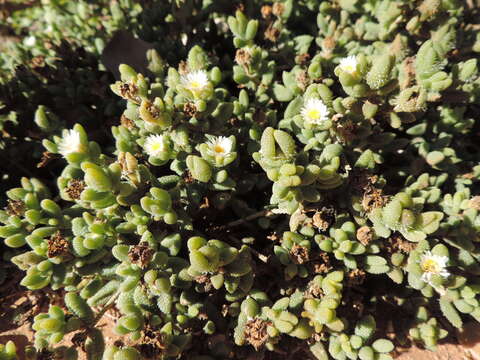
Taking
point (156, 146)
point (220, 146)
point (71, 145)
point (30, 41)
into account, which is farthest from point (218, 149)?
point (30, 41)

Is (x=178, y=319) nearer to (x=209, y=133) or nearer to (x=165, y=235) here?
(x=165, y=235)

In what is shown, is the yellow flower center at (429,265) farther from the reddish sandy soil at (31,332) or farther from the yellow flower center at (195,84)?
the yellow flower center at (195,84)

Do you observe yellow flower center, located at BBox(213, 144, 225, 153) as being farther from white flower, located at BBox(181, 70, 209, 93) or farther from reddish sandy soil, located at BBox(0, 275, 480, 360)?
reddish sandy soil, located at BBox(0, 275, 480, 360)

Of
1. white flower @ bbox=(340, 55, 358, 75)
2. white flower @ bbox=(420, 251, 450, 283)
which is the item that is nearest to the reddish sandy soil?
white flower @ bbox=(420, 251, 450, 283)

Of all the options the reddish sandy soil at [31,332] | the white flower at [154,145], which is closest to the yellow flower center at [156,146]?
the white flower at [154,145]

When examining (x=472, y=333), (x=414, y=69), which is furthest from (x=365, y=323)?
(x=414, y=69)

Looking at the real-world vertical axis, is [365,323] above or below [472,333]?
above
